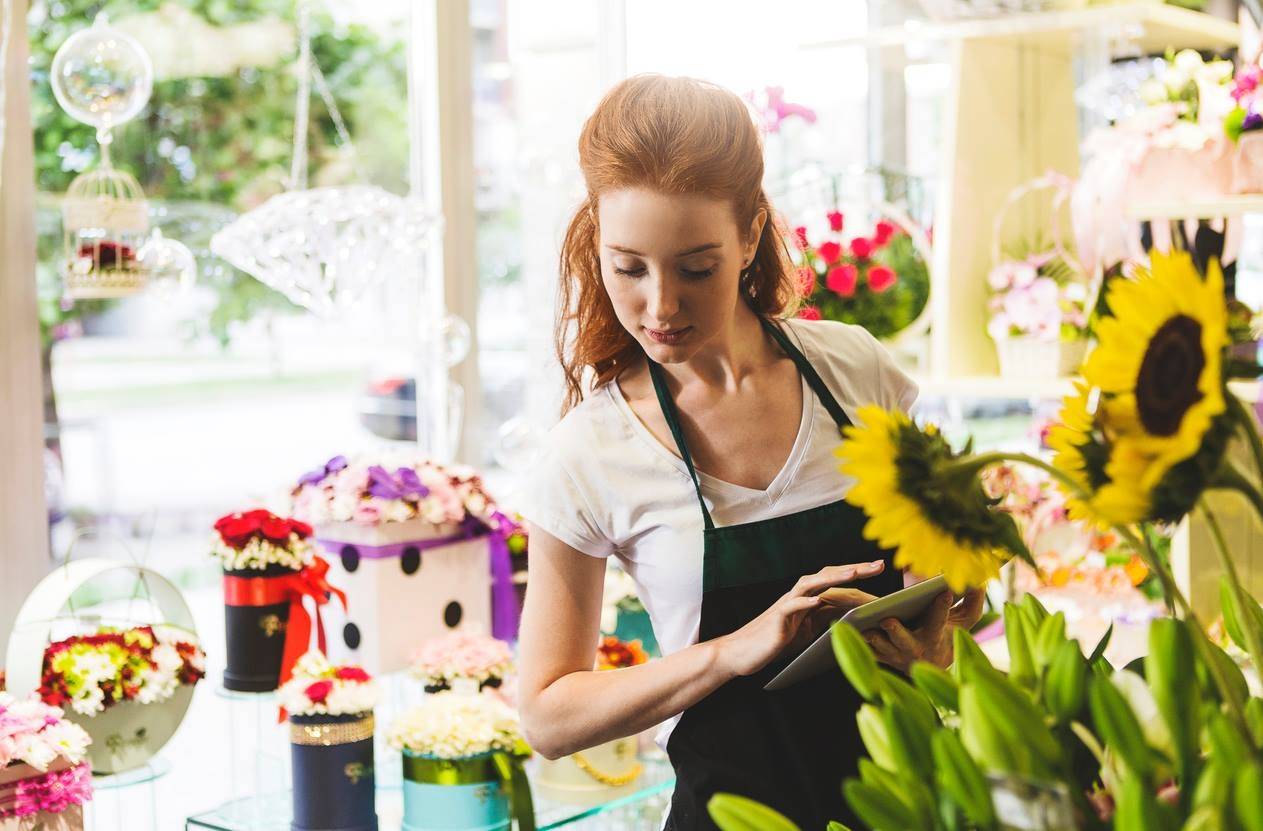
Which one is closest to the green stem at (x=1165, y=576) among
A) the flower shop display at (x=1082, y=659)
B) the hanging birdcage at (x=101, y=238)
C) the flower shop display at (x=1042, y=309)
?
the flower shop display at (x=1082, y=659)

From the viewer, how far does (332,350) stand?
10.2ft

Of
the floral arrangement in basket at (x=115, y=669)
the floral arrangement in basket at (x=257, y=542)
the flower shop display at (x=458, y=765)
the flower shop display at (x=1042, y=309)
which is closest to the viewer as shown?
the floral arrangement in basket at (x=115, y=669)

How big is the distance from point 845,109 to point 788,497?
2705 millimetres

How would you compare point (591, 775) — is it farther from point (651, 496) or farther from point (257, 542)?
point (651, 496)

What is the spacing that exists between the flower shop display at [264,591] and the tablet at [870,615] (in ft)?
3.65

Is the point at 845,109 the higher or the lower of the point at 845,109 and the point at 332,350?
the higher

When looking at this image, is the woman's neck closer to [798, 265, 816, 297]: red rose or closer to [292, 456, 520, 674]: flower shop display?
[798, 265, 816, 297]: red rose

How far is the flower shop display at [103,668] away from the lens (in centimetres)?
192

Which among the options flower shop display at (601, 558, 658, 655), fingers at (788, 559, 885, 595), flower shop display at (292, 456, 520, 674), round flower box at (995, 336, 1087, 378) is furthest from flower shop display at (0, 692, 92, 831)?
round flower box at (995, 336, 1087, 378)

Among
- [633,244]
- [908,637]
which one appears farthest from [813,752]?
[633,244]

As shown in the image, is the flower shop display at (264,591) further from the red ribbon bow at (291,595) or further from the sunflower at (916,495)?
the sunflower at (916,495)

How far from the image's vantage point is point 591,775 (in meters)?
2.23

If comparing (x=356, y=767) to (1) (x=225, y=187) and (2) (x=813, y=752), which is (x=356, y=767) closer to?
(2) (x=813, y=752)

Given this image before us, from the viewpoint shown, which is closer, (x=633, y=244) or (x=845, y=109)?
(x=633, y=244)
